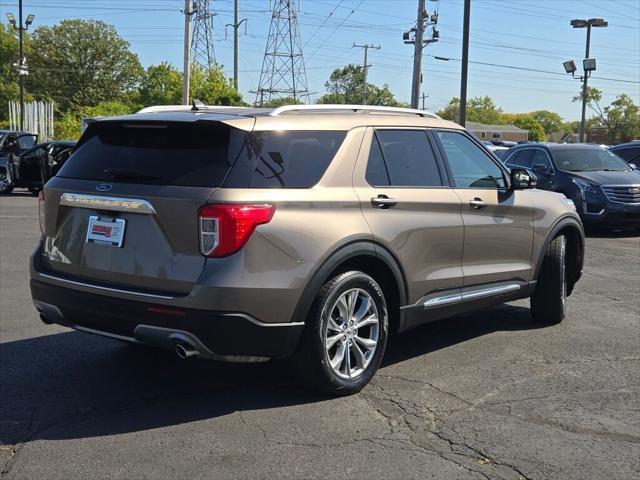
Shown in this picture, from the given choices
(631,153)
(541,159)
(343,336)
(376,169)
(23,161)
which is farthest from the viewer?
(23,161)

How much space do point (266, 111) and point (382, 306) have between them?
146 centimetres

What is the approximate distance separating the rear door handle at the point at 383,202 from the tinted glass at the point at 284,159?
41cm

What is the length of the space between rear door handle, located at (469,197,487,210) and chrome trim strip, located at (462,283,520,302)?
636 mm

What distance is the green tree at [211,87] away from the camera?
138 feet

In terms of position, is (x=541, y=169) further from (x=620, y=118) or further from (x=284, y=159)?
(x=620, y=118)

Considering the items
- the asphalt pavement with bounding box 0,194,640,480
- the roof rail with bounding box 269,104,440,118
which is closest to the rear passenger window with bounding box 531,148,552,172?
the asphalt pavement with bounding box 0,194,640,480

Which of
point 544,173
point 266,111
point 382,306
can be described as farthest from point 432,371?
point 544,173

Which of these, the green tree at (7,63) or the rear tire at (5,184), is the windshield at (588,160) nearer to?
the rear tire at (5,184)

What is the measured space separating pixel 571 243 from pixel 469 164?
1.82 meters

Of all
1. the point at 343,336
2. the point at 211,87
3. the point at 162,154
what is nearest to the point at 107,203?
the point at 162,154

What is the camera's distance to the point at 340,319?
14.8 ft

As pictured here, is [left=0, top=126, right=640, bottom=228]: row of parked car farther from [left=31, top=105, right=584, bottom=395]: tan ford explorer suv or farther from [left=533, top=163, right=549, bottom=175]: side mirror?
[left=31, top=105, right=584, bottom=395]: tan ford explorer suv

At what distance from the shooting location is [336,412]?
169 inches

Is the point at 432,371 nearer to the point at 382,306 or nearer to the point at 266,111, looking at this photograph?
the point at 382,306
